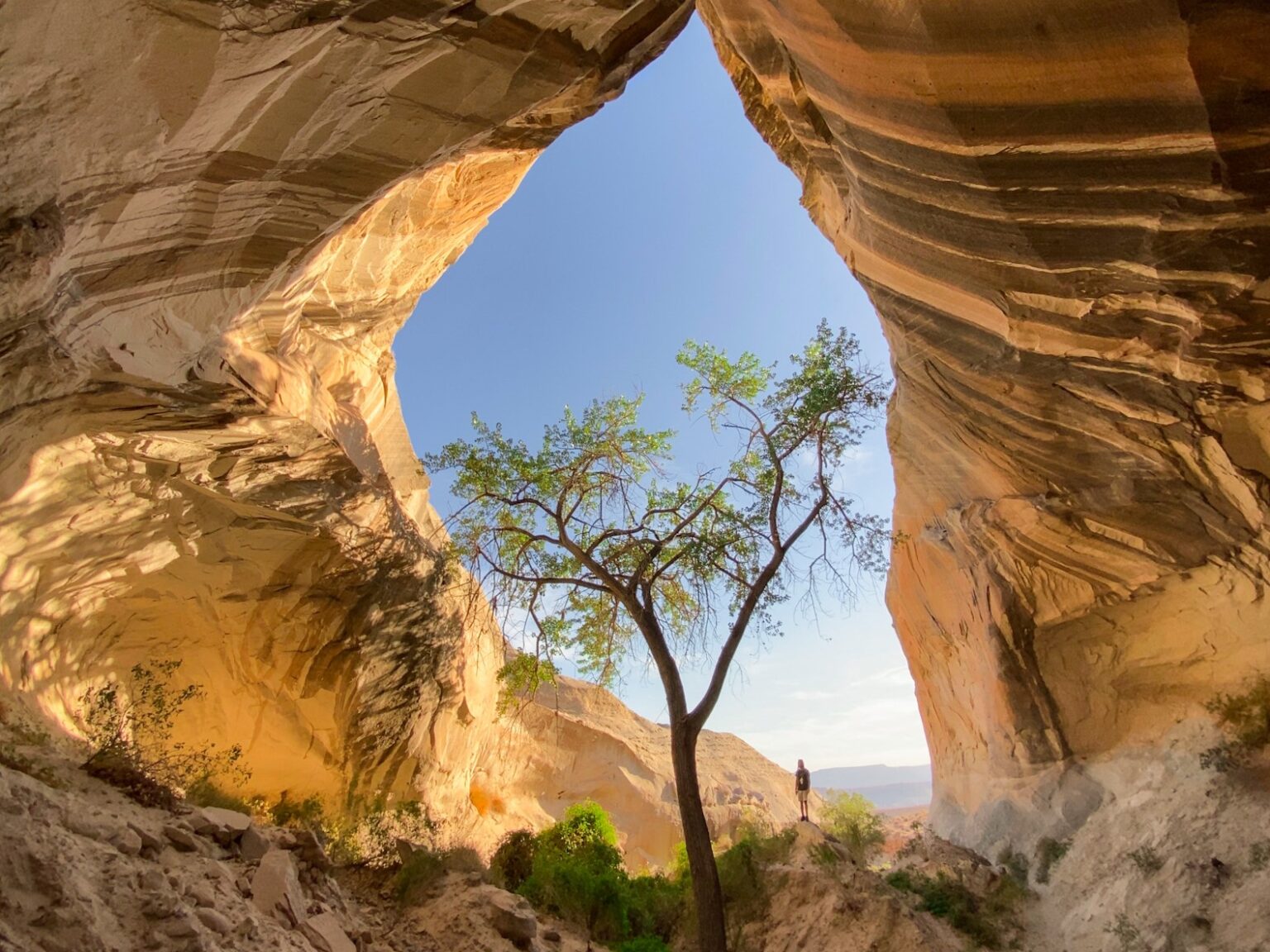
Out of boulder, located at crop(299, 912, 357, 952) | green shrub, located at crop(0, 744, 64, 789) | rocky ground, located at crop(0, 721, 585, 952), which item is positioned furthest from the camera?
green shrub, located at crop(0, 744, 64, 789)

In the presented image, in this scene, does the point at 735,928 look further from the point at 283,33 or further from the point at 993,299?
the point at 283,33

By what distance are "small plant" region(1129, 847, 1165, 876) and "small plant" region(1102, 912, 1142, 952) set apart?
73 cm

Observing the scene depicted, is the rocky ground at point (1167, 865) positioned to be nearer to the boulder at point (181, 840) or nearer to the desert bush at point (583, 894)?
the desert bush at point (583, 894)

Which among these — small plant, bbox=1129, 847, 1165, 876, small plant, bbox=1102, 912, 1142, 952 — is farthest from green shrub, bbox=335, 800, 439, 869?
small plant, bbox=1129, 847, 1165, 876

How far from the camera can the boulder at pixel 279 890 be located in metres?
5.76

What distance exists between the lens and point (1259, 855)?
27.9ft

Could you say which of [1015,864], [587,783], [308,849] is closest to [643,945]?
[308,849]

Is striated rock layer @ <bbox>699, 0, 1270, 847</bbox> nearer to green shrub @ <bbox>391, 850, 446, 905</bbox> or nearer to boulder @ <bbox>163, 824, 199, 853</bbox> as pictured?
boulder @ <bbox>163, 824, 199, 853</bbox>

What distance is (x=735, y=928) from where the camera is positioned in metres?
10.1

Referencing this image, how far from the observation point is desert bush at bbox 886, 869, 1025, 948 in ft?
34.0

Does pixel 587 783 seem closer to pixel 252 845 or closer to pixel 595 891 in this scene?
pixel 595 891

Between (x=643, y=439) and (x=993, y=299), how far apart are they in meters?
5.81

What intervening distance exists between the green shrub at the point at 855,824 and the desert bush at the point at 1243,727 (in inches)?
226

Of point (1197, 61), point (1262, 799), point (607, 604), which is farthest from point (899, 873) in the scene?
point (1197, 61)
